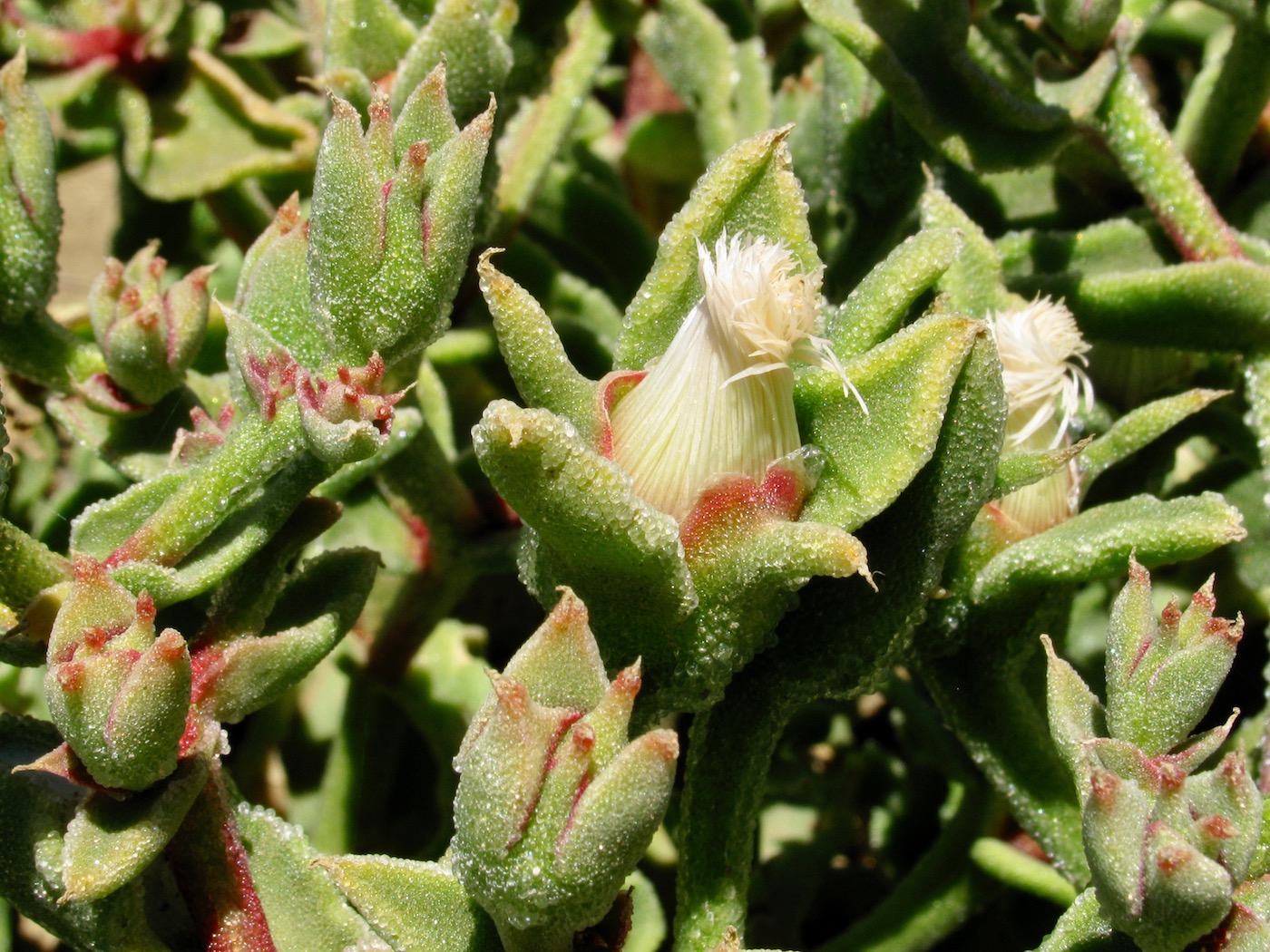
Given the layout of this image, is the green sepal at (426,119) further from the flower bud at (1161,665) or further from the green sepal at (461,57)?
the flower bud at (1161,665)

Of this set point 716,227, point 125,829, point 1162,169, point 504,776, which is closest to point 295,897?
point 125,829

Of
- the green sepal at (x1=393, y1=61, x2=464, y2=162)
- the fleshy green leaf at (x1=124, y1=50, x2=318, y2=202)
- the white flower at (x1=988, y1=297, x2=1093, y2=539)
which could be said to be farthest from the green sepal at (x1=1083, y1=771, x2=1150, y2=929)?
the fleshy green leaf at (x1=124, y1=50, x2=318, y2=202)

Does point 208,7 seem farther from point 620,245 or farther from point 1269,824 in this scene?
point 1269,824

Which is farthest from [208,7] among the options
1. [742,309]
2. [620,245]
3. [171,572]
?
[742,309]

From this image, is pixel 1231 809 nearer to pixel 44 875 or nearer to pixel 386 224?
pixel 386 224

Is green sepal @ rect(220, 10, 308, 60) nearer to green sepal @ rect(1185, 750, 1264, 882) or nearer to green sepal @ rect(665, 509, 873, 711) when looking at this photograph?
green sepal @ rect(665, 509, 873, 711)
